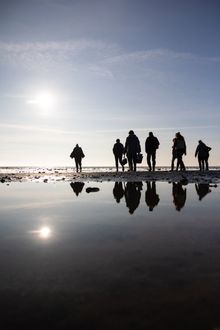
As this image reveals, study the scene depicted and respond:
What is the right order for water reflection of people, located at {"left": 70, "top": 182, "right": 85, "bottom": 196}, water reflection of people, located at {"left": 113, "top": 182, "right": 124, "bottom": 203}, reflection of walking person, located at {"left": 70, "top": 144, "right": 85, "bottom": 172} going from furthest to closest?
reflection of walking person, located at {"left": 70, "top": 144, "right": 85, "bottom": 172} < water reflection of people, located at {"left": 70, "top": 182, "right": 85, "bottom": 196} < water reflection of people, located at {"left": 113, "top": 182, "right": 124, "bottom": 203}

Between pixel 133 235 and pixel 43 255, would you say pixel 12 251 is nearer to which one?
pixel 43 255

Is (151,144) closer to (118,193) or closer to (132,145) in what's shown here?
(132,145)

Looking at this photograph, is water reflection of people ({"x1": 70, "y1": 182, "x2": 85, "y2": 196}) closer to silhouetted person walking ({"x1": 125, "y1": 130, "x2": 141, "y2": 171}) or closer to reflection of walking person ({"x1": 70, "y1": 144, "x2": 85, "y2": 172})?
silhouetted person walking ({"x1": 125, "y1": 130, "x2": 141, "y2": 171})

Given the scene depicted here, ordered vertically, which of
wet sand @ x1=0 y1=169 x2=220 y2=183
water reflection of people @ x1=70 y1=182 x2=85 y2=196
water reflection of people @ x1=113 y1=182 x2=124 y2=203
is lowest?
water reflection of people @ x1=113 y1=182 x2=124 y2=203

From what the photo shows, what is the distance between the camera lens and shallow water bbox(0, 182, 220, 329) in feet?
7.50

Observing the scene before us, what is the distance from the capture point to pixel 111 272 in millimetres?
3086

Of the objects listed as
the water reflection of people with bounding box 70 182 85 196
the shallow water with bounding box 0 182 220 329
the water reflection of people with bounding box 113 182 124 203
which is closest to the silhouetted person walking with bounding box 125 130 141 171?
the water reflection of people with bounding box 70 182 85 196

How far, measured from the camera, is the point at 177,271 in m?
3.11

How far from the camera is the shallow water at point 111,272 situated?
2.29m

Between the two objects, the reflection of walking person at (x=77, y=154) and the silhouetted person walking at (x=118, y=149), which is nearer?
the silhouetted person walking at (x=118, y=149)

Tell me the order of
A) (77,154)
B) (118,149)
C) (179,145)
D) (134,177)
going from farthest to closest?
(77,154) → (118,149) → (179,145) → (134,177)

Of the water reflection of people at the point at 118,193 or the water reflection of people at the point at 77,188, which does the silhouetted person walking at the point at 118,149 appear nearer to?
the water reflection of people at the point at 77,188

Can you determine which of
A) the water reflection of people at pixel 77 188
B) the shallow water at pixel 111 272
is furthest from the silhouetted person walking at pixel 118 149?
the shallow water at pixel 111 272

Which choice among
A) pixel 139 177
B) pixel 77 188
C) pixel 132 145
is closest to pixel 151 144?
pixel 132 145
